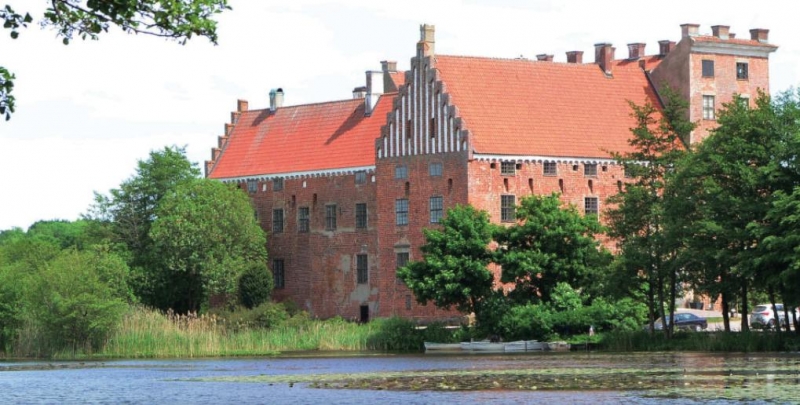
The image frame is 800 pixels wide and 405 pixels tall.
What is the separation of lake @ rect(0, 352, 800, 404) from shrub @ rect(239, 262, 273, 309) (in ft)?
80.2

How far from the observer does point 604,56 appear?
91.8 metres

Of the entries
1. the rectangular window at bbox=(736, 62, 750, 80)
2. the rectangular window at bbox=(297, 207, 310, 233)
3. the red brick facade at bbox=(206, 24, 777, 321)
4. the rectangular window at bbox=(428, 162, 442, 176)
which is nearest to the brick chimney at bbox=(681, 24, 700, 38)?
Answer: the red brick facade at bbox=(206, 24, 777, 321)

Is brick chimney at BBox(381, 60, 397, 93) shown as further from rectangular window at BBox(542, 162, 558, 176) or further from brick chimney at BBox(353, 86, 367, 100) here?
rectangular window at BBox(542, 162, 558, 176)

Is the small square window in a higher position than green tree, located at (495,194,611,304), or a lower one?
higher

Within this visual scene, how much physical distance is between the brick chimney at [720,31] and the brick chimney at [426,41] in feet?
51.8

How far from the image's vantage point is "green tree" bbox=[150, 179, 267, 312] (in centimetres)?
8919

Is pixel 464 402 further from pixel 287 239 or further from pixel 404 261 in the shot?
pixel 287 239

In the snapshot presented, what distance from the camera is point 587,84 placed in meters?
89.8

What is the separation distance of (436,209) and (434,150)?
2.91 meters

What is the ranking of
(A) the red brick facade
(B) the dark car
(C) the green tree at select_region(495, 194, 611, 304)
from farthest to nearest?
(A) the red brick facade < (B) the dark car < (C) the green tree at select_region(495, 194, 611, 304)

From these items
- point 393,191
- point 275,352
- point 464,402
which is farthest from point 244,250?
point 464,402

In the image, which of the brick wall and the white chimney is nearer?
the brick wall

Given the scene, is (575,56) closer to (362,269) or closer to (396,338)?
(362,269)

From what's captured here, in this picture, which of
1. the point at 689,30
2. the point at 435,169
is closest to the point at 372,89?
the point at 435,169
